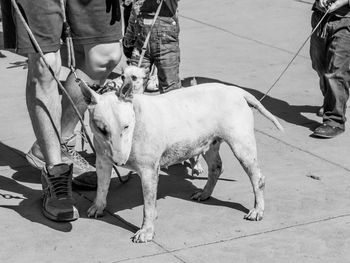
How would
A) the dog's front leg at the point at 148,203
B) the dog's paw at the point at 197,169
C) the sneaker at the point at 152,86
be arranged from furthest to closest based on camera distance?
1. the sneaker at the point at 152,86
2. the dog's paw at the point at 197,169
3. the dog's front leg at the point at 148,203

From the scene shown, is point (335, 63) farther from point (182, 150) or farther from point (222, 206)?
point (182, 150)

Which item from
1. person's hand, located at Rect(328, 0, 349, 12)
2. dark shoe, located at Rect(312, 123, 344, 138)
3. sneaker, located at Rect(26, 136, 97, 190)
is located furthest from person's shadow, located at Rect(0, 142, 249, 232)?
person's hand, located at Rect(328, 0, 349, 12)

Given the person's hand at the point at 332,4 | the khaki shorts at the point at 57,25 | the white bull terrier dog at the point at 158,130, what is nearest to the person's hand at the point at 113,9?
the khaki shorts at the point at 57,25

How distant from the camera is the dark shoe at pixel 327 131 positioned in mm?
7477

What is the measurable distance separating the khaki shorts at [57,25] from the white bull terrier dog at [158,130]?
364mm

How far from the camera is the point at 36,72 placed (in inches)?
229

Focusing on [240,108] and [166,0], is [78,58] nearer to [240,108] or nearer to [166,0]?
[166,0]

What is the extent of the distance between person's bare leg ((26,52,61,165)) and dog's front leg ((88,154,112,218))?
40 centimetres

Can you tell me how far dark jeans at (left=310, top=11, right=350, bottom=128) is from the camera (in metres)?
7.60

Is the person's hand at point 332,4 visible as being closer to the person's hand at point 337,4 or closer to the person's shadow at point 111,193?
the person's hand at point 337,4

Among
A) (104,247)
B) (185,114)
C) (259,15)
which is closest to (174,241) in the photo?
(104,247)

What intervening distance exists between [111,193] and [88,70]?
90 centimetres

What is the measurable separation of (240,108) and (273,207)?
0.75 metres

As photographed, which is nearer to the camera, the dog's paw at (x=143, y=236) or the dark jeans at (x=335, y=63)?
the dog's paw at (x=143, y=236)
